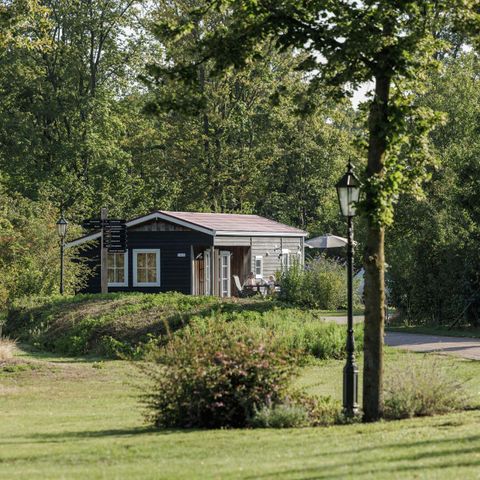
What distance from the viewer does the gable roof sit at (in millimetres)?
39156

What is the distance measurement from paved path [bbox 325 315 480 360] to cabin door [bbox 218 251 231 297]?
15146 millimetres

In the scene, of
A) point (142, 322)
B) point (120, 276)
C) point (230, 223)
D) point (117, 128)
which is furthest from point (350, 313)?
point (117, 128)

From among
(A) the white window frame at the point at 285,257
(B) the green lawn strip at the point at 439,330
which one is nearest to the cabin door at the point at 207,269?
(A) the white window frame at the point at 285,257

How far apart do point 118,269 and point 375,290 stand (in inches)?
1129

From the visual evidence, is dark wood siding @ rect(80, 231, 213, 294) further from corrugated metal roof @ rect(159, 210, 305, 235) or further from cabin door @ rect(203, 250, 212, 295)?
corrugated metal roof @ rect(159, 210, 305, 235)

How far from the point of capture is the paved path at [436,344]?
2229 centimetres

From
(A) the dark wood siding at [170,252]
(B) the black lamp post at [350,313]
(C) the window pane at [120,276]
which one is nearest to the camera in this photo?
(B) the black lamp post at [350,313]

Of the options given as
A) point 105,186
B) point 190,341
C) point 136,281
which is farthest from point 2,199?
point 190,341

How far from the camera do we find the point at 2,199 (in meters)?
35.8

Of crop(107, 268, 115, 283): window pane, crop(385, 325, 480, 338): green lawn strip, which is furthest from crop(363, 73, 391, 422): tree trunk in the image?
crop(107, 268, 115, 283): window pane

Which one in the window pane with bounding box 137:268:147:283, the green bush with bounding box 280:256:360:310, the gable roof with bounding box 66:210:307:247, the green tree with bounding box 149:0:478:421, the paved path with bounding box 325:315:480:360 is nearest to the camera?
the green tree with bounding box 149:0:478:421

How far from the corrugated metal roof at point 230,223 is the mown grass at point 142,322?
10734 mm

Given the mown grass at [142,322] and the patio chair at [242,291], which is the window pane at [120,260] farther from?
the mown grass at [142,322]

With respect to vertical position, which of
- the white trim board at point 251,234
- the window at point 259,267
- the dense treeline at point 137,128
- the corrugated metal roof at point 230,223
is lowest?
the window at point 259,267
